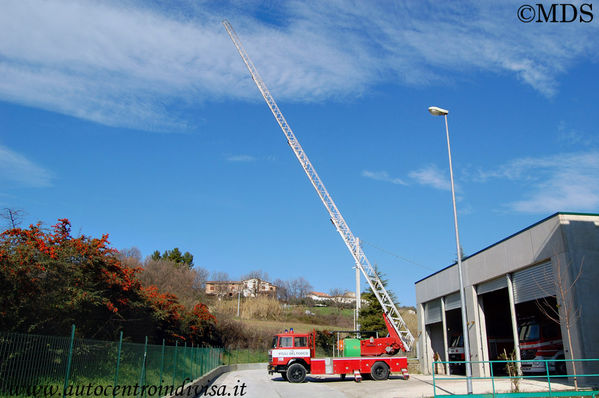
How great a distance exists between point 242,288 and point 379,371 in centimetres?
9867

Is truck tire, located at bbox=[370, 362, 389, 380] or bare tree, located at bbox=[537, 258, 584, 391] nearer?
bare tree, located at bbox=[537, 258, 584, 391]

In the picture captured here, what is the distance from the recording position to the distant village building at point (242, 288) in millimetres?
110162

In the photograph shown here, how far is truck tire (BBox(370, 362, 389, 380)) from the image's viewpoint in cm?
2553

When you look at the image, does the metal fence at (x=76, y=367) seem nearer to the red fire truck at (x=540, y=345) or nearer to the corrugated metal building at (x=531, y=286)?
the corrugated metal building at (x=531, y=286)

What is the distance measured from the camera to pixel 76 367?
981cm

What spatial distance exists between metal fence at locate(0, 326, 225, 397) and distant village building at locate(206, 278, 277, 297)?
9207cm

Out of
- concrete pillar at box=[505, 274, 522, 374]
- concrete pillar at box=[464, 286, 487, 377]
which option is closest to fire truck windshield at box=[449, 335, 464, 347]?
concrete pillar at box=[464, 286, 487, 377]

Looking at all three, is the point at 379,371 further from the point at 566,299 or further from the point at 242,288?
the point at 242,288

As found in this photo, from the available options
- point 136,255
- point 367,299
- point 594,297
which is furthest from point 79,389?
point 136,255

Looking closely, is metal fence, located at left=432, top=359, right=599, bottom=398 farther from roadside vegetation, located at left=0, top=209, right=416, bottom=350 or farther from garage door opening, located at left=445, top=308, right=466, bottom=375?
roadside vegetation, located at left=0, top=209, right=416, bottom=350

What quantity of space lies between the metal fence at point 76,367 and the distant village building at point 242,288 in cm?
9207

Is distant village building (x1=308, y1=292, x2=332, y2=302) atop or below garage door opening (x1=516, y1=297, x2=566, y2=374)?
atop

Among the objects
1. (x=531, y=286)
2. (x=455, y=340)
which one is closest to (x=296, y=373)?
(x=455, y=340)

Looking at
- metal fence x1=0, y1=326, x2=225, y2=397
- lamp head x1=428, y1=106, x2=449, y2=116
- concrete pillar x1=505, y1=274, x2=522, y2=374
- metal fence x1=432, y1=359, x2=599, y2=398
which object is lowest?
metal fence x1=432, y1=359, x2=599, y2=398
